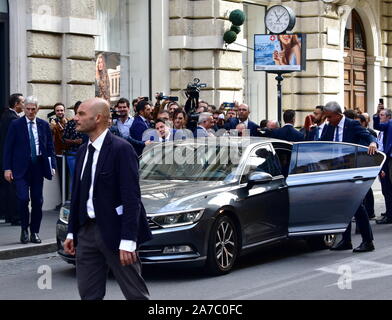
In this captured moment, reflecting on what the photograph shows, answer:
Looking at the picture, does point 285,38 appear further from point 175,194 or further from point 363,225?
point 175,194

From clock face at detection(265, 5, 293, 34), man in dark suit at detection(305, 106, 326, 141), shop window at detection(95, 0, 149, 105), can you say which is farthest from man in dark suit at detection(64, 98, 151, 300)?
clock face at detection(265, 5, 293, 34)

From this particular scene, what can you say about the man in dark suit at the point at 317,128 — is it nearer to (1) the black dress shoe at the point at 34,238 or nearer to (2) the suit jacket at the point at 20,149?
(2) the suit jacket at the point at 20,149

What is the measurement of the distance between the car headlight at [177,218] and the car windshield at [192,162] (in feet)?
2.90

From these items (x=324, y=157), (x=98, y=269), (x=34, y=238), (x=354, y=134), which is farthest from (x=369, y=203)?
(x=98, y=269)

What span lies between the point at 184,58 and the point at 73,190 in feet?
46.1

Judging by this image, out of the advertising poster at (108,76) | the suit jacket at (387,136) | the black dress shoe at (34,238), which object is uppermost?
the advertising poster at (108,76)

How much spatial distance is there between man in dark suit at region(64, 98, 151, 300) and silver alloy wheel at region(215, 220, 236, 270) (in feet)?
11.2

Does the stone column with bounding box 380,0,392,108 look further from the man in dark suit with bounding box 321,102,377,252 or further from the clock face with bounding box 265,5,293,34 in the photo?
the man in dark suit with bounding box 321,102,377,252

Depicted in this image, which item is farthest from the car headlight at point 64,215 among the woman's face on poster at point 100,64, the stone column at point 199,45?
the stone column at point 199,45

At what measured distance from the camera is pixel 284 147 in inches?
476

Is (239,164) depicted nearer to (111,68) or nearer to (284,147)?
(284,147)

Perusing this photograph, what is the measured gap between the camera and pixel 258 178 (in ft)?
35.3

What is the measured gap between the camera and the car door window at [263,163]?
1110 cm

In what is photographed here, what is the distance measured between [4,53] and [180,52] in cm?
544
